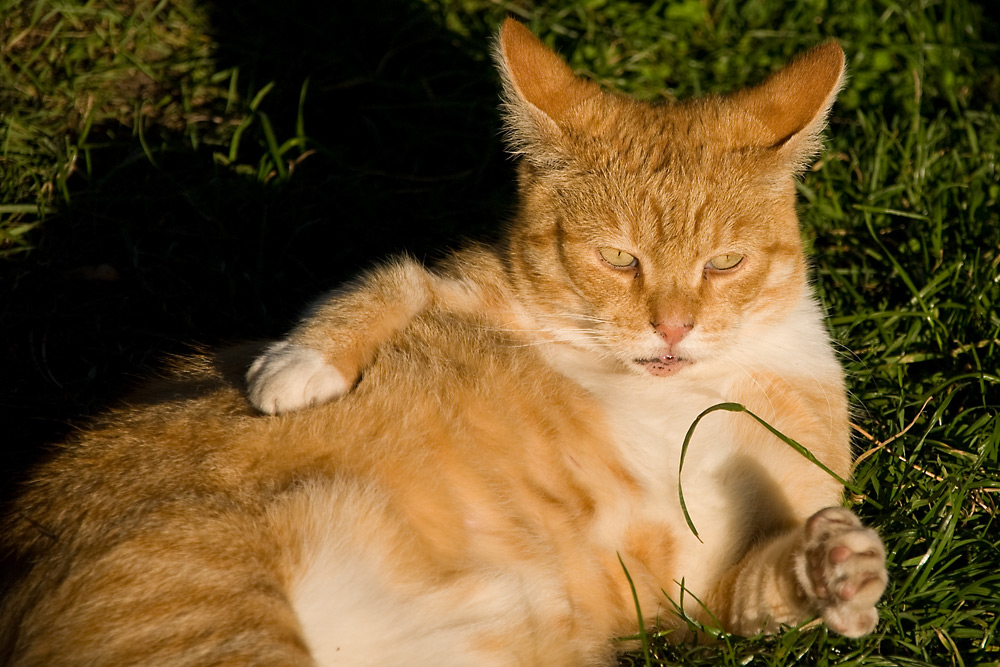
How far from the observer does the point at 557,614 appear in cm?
283

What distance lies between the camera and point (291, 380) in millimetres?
2898

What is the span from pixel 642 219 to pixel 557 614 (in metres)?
1.33

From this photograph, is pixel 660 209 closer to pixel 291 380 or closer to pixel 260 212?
pixel 291 380

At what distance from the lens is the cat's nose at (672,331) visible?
3.13 m

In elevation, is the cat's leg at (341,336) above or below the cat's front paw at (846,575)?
above

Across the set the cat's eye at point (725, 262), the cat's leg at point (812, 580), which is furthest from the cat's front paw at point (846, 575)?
the cat's eye at point (725, 262)

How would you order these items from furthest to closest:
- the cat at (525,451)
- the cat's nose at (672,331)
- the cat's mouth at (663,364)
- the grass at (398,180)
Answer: the grass at (398,180) < the cat's mouth at (663,364) < the cat's nose at (672,331) < the cat at (525,451)

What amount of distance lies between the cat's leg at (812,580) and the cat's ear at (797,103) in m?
1.29

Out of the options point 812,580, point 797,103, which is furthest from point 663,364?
point 797,103

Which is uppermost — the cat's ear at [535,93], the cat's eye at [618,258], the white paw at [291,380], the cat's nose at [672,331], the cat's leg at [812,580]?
the cat's ear at [535,93]

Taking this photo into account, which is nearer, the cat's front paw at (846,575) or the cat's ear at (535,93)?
the cat's front paw at (846,575)

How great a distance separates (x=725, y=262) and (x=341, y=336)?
1.32m

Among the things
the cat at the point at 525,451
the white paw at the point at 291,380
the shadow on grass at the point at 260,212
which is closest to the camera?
the cat at the point at 525,451

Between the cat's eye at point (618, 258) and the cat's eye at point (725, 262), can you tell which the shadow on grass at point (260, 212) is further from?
the cat's eye at point (725, 262)
